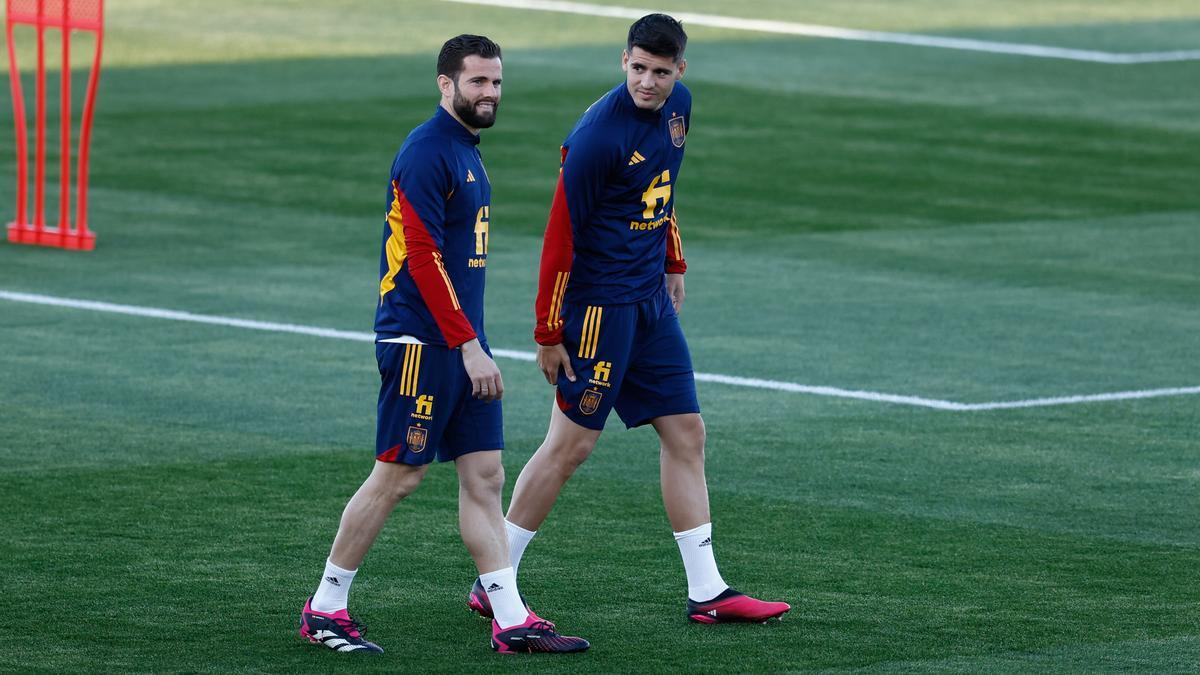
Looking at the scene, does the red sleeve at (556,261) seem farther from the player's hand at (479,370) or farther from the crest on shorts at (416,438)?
the crest on shorts at (416,438)

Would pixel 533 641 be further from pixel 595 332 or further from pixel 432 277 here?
pixel 432 277

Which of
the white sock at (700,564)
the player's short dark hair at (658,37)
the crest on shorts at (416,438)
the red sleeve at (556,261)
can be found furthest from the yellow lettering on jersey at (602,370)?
the player's short dark hair at (658,37)

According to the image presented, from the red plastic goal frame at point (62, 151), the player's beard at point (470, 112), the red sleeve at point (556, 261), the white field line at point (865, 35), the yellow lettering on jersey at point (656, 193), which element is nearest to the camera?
the player's beard at point (470, 112)

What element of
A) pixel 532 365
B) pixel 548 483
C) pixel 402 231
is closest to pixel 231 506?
pixel 548 483

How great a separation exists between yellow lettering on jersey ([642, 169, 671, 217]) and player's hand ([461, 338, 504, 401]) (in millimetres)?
954

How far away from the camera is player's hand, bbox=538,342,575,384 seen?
8.05 metres

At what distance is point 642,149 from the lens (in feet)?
26.0

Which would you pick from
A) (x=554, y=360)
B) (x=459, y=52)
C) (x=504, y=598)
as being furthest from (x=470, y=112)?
(x=504, y=598)

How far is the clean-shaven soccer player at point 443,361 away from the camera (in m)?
7.38

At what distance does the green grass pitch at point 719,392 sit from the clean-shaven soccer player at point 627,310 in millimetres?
325

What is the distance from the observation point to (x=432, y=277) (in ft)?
24.1

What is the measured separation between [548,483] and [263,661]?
4.28ft

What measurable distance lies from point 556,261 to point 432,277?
65cm

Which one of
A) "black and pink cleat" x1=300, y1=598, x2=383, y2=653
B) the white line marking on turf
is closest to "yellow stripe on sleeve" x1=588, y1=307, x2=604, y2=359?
"black and pink cleat" x1=300, y1=598, x2=383, y2=653
